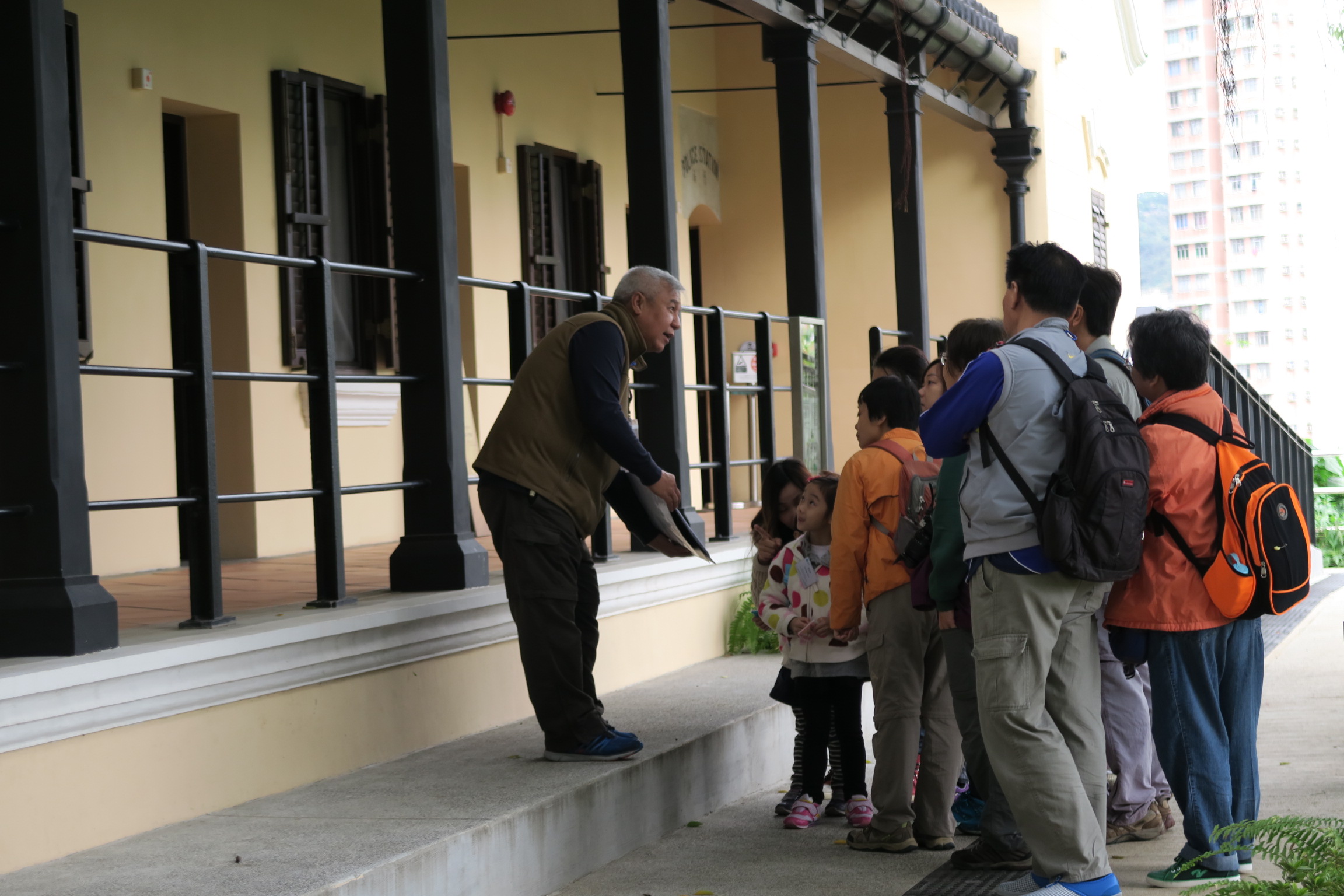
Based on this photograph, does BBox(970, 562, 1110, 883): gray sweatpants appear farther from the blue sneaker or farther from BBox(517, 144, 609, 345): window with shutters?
BBox(517, 144, 609, 345): window with shutters

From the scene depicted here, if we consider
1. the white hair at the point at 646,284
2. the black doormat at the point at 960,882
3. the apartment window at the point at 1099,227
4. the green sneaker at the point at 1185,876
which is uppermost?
the apartment window at the point at 1099,227

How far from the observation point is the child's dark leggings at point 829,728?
5.09 metres

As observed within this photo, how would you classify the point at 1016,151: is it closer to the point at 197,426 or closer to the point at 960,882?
the point at 960,882

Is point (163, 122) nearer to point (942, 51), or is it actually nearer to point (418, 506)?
point (418, 506)

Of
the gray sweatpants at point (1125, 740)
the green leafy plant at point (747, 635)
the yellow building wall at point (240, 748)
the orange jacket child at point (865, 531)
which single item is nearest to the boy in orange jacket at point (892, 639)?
the orange jacket child at point (865, 531)

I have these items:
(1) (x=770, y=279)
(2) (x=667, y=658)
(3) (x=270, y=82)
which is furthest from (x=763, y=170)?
(2) (x=667, y=658)

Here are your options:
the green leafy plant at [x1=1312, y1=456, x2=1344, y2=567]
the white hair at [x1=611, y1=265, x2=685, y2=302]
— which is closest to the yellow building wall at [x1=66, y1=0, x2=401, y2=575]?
the white hair at [x1=611, y1=265, x2=685, y2=302]

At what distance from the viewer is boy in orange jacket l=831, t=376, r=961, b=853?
462 cm

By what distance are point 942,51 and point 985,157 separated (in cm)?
245

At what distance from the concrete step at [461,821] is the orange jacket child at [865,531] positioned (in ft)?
2.94

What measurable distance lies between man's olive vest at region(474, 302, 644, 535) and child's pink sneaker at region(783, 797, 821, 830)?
4.15ft

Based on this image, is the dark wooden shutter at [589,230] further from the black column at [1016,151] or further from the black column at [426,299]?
the black column at [426,299]

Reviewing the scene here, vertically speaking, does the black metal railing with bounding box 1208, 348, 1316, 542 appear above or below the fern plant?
above

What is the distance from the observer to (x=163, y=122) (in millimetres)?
8172
